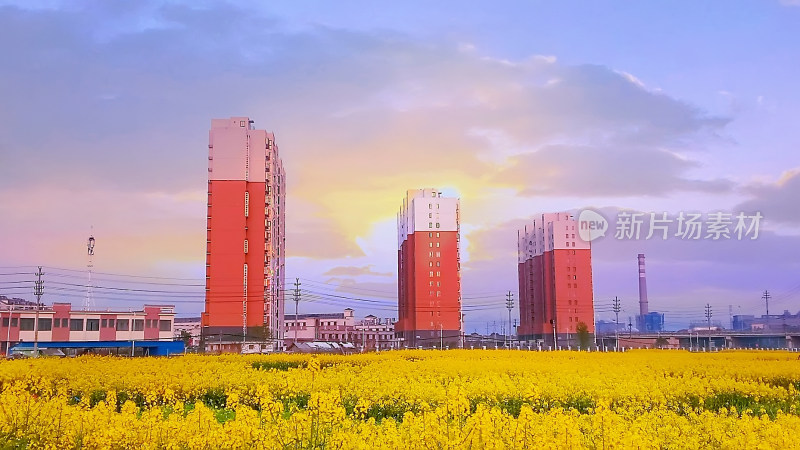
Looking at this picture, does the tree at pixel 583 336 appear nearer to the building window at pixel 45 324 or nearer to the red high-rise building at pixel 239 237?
the red high-rise building at pixel 239 237

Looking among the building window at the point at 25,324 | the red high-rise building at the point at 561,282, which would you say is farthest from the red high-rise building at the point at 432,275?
the building window at the point at 25,324

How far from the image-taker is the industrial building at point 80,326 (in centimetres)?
5813

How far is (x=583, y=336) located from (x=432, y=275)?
21.0m

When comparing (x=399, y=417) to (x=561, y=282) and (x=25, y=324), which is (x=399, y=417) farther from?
(x=561, y=282)

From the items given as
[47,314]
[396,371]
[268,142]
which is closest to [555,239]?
[268,142]

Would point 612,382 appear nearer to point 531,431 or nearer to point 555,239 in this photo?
point 531,431

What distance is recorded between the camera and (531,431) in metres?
7.41

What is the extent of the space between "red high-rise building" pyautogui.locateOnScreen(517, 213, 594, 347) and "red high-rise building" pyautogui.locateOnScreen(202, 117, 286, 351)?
4055cm

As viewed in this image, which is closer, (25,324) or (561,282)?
(25,324)

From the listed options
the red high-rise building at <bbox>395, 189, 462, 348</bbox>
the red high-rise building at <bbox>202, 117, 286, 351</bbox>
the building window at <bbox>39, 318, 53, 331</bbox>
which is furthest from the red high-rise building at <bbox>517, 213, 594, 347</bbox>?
the building window at <bbox>39, 318, 53, 331</bbox>

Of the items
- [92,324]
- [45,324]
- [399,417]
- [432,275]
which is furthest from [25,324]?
[399,417]

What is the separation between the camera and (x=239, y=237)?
59500 mm

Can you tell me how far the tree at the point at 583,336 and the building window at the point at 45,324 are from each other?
59.0 m

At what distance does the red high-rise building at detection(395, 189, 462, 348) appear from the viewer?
78188mm
